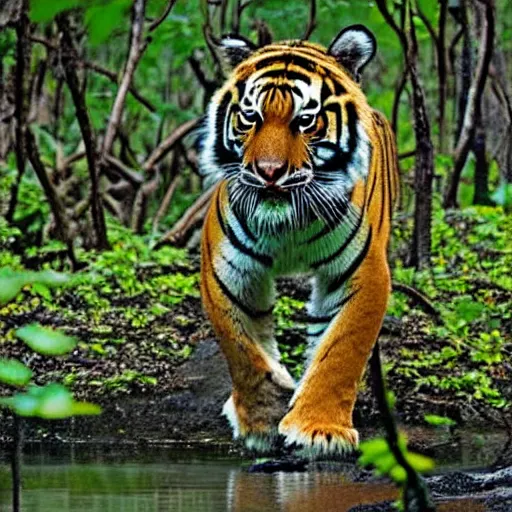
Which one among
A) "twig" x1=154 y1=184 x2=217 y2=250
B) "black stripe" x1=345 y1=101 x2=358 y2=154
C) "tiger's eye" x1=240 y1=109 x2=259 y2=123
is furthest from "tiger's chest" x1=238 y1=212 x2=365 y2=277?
"twig" x1=154 y1=184 x2=217 y2=250

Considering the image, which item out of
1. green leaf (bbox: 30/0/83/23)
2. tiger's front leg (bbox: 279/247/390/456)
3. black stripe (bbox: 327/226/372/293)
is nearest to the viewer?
green leaf (bbox: 30/0/83/23)

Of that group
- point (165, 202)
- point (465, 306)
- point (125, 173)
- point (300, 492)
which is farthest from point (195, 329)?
point (165, 202)

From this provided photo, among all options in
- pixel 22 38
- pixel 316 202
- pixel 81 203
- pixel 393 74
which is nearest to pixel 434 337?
pixel 316 202

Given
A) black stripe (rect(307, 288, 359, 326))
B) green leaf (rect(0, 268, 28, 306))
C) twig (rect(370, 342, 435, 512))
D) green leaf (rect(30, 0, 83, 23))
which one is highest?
black stripe (rect(307, 288, 359, 326))

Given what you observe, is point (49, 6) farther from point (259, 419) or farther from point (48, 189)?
point (48, 189)

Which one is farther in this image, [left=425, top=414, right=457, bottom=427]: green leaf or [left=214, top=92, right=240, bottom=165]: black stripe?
[left=425, top=414, right=457, bottom=427]: green leaf

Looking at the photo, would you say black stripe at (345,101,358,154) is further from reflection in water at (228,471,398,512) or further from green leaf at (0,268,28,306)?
green leaf at (0,268,28,306)

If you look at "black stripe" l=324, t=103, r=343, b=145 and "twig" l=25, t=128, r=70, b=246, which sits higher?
"twig" l=25, t=128, r=70, b=246

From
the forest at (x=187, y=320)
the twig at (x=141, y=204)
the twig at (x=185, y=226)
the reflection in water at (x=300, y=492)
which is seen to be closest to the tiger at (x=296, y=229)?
the forest at (x=187, y=320)

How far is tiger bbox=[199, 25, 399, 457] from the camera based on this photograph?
4406 mm

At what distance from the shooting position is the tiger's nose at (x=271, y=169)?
4.23m

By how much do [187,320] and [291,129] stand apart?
6.88 feet

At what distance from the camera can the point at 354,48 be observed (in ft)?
15.8

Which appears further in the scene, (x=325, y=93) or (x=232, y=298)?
(x=232, y=298)
